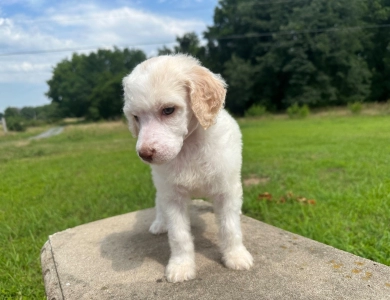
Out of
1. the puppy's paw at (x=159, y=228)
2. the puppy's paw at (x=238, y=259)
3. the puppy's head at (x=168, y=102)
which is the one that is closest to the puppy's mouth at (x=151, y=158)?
the puppy's head at (x=168, y=102)

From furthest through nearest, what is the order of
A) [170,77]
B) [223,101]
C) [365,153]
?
1. [365,153]
2. [223,101]
3. [170,77]

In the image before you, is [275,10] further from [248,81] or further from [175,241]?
[175,241]

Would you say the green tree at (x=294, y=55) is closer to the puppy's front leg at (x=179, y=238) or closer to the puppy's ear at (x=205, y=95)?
the puppy's ear at (x=205, y=95)

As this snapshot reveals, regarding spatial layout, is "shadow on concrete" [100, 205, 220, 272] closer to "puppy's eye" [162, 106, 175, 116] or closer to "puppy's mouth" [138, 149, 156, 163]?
"puppy's mouth" [138, 149, 156, 163]

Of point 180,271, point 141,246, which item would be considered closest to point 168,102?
point 180,271

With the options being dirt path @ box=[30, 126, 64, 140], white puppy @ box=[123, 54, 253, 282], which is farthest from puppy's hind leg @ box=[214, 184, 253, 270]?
dirt path @ box=[30, 126, 64, 140]

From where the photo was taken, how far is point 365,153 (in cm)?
705

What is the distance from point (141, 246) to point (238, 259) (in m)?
0.94

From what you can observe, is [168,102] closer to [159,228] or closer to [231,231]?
[231,231]

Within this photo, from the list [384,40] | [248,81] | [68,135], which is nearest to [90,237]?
[68,135]

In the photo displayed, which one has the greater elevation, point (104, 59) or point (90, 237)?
point (104, 59)

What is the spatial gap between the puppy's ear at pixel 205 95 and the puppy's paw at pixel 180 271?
1.03m

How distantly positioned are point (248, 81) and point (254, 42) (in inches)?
167

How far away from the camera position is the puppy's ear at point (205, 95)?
7.19 ft
